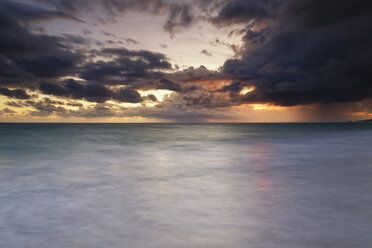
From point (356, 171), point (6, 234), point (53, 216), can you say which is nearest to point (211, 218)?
point (53, 216)

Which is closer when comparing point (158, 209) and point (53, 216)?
point (53, 216)

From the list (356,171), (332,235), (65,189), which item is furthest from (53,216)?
(356,171)

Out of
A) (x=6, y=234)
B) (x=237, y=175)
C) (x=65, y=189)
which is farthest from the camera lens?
(x=237, y=175)

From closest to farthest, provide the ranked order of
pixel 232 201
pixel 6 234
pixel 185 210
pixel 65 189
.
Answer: pixel 6 234
pixel 185 210
pixel 232 201
pixel 65 189

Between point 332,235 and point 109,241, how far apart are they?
4.19 meters

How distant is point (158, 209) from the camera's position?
612cm

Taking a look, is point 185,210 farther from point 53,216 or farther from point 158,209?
point 53,216

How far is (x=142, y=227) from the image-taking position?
16.3 feet

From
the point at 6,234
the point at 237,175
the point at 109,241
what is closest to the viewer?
the point at 109,241

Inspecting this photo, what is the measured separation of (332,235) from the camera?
4.54 m

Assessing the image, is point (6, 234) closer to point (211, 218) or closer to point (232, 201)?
point (211, 218)

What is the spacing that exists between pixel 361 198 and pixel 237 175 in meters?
4.52

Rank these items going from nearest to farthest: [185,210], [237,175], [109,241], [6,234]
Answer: [109,241], [6,234], [185,210], [237,175]

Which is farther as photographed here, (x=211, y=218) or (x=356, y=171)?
(x=356, y=171)
